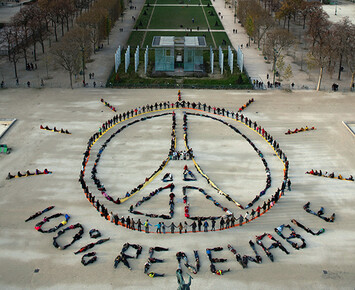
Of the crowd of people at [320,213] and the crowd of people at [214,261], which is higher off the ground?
the crowd of people at [320,213]

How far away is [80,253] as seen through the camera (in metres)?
37.4

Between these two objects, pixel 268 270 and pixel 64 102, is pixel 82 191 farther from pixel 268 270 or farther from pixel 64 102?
pixel 64 102

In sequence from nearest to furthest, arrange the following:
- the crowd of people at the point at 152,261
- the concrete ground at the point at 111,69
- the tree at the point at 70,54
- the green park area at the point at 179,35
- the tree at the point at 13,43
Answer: the crowd of people at the point at 152,261, the tree at the point at 70,54, the concrete ground at the point at 111,69, the green park area at the point at 179,35, the tree at the point at 13,43

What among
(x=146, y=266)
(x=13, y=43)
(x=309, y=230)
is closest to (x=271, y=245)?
(x=309, y=230)

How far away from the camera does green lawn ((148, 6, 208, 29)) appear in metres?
121

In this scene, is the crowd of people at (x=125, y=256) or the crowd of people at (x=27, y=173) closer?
the crowd of people at (x=125, y=256)

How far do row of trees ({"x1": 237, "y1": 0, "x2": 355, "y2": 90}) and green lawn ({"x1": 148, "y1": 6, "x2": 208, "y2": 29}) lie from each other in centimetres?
1505

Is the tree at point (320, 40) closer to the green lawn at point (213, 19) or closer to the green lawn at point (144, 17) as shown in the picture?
the green lawn at point (213, 19)

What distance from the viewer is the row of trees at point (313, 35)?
7519 cm

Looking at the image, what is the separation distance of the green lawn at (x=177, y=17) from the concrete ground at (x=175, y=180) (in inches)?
2087

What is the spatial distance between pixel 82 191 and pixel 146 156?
9.96 metres

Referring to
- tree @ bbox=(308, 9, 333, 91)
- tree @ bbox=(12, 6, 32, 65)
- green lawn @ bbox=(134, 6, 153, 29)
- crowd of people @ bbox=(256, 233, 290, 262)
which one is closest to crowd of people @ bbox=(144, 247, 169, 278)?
crowd of people @ bbox=(256, 233, 290, 262)

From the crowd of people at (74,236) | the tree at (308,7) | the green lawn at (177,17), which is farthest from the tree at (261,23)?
the crowd of people at (74,236)

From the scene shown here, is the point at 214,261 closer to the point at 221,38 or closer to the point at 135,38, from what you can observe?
the point at 221,38
